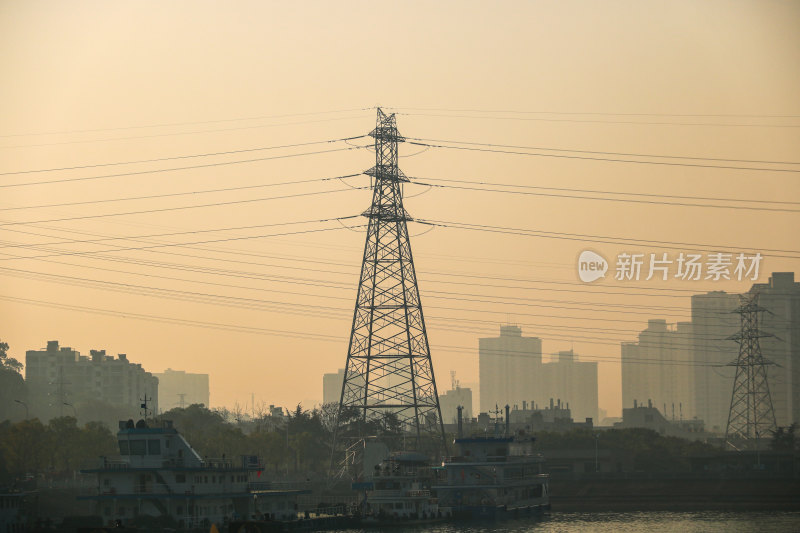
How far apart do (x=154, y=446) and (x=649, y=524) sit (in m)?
46.5

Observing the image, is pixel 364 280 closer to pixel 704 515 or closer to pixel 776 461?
pixel 704 515

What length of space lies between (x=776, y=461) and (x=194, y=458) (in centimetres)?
9796

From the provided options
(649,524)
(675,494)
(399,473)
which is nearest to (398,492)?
(399,473)

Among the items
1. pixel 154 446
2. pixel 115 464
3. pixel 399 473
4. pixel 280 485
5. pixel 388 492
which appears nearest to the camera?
pixel 154 446

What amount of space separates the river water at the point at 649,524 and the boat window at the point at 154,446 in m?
24.5

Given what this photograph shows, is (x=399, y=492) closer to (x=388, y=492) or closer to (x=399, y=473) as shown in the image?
→ (x=388, y=492)

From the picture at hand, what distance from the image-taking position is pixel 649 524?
108812 millimetres

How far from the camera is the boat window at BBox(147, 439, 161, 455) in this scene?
305ft

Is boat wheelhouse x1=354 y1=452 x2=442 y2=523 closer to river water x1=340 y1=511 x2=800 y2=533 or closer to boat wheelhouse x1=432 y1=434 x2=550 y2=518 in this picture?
river water x1=340 y1=511 x2=800 y2=533

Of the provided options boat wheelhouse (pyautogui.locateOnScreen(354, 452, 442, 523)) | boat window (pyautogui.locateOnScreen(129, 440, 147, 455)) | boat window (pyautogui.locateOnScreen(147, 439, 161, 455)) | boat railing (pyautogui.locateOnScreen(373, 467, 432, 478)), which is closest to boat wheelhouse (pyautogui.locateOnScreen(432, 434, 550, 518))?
boat railing (pyautogui.locateOnScreen(373, 467, 432, 478))

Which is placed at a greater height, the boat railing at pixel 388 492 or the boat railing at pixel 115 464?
the boat railing at pixel 115 464

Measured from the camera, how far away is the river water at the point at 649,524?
102m

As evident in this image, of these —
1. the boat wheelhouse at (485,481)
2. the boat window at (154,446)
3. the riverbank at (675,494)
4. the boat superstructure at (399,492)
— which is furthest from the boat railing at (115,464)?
the riverbank at (675,494)

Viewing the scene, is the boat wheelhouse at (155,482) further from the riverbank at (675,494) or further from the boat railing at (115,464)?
the riverbank at (675,494)
